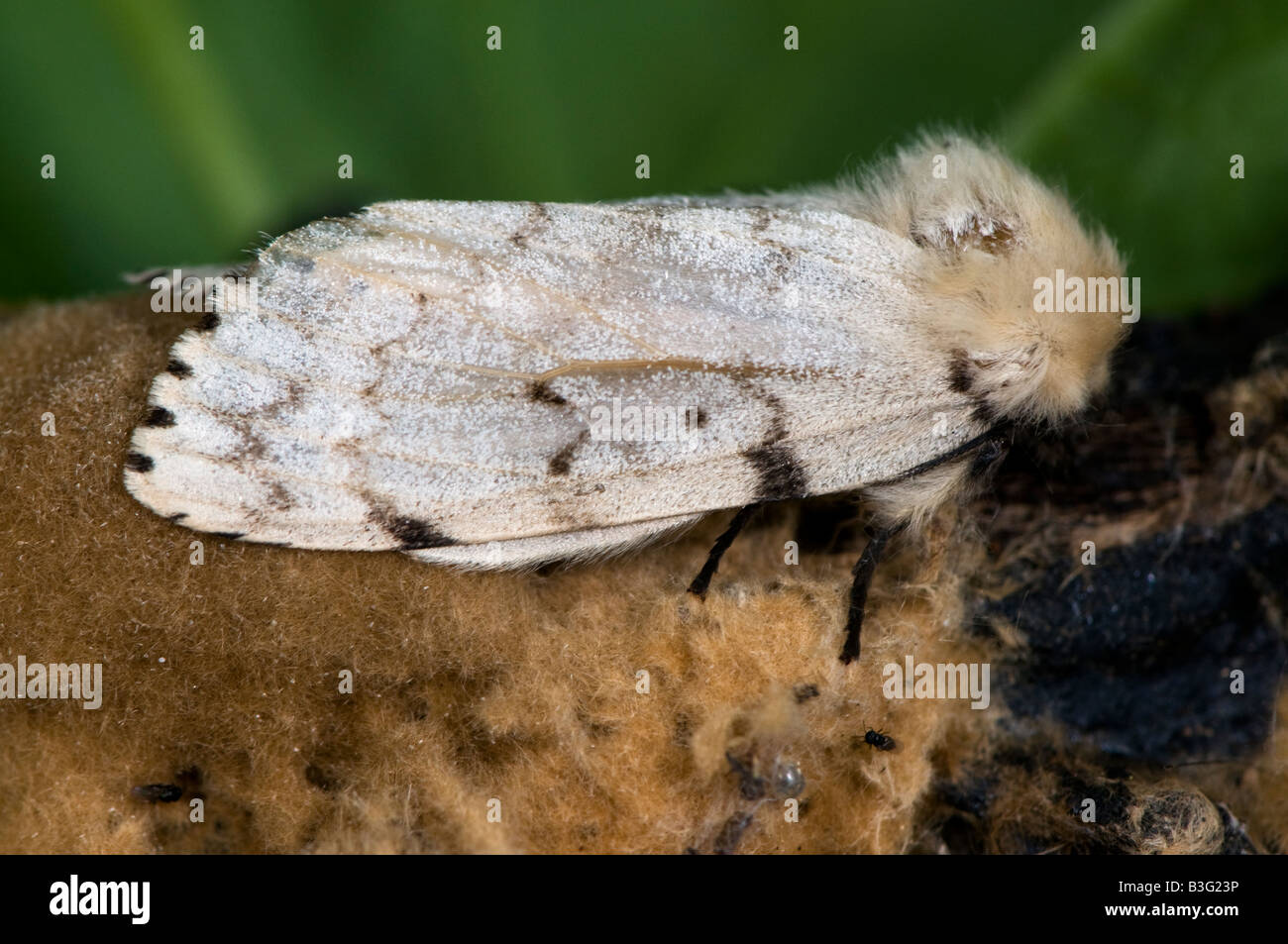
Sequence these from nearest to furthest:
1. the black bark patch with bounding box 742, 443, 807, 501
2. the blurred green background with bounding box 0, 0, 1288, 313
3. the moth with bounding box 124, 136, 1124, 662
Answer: the moth with bounding box 124, 136, 1124, 662 → the black bark patch with bounding box 742, 443, 807, 501 → the blurred green background with bounding box 0, 0, 1288, 313

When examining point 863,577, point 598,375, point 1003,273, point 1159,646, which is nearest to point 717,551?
point 863,577

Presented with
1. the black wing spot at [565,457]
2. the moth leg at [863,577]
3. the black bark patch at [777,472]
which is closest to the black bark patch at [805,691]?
the moth leg at [863,577]

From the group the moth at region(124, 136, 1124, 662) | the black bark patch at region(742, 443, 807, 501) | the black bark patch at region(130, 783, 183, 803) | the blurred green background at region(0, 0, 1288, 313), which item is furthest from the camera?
the blurred green background at region(0, 0, 1288, 313)

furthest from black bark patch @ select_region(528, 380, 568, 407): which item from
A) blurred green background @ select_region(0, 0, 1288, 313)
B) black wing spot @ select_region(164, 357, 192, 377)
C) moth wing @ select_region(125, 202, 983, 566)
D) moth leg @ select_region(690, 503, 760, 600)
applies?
blurred green background @ select_region(0, 0, 1288, 313)

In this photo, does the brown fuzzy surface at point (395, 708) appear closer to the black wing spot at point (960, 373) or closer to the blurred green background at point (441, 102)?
the black wing spot at point (960, 373)

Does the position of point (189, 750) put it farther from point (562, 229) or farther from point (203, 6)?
point (203, 6)

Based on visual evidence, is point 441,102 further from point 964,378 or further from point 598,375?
point 964,378

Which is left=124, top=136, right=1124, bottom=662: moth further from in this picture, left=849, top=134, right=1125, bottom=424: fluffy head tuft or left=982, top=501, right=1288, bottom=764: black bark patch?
left=982, top=501, right=1288, bottom=764: black bark patch
